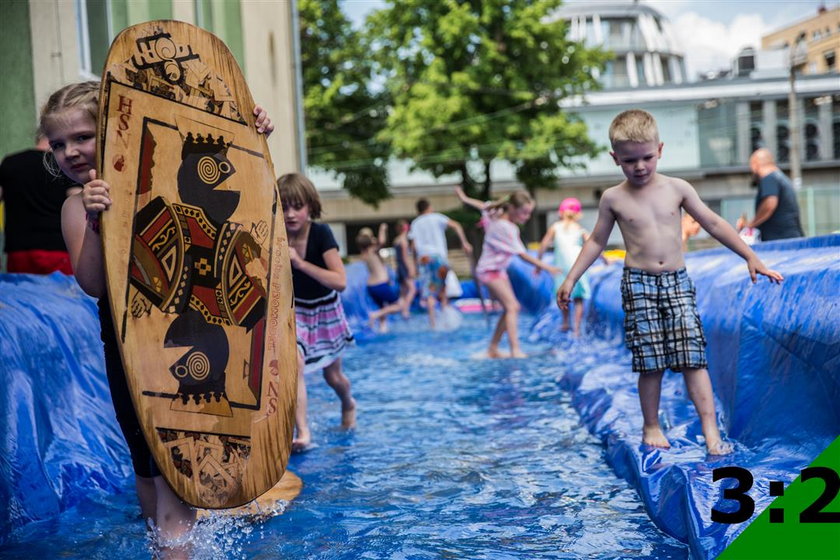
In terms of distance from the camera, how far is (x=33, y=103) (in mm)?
7656

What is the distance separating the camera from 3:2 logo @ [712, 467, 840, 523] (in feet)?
9.39

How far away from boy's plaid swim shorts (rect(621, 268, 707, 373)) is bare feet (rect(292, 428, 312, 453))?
1900 mm

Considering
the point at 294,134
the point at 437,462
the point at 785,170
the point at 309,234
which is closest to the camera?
the point at 437,462

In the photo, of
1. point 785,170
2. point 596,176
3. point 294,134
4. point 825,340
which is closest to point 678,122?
point 596,176

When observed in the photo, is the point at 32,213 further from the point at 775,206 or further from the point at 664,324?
the point at 775,206

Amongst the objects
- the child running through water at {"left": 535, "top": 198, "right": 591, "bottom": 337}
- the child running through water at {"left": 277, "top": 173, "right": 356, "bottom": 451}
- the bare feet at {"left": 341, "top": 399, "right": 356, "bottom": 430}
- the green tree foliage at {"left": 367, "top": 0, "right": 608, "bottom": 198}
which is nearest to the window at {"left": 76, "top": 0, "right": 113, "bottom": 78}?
the child running through water at {"left": 277, "top": 173, "right": 356, "bottom": 451}

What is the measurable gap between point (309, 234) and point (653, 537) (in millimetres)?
2629

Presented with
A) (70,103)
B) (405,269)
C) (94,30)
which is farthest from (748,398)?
(405,269)

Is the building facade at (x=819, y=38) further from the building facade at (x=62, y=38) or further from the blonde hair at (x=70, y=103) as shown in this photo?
the blonde hair at (x=70, y=103)

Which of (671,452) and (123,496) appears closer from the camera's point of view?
(671,452)

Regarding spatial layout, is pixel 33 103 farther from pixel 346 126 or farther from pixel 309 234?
pixel 346 126

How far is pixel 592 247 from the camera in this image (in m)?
4.64

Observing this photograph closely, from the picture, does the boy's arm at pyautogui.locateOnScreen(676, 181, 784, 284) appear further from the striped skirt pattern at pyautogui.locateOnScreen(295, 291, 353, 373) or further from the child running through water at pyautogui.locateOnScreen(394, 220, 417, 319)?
the child running through water at pyautogui.locateOnScreen(394, 220, 417, 319)

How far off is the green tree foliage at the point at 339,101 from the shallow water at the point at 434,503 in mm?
26240
